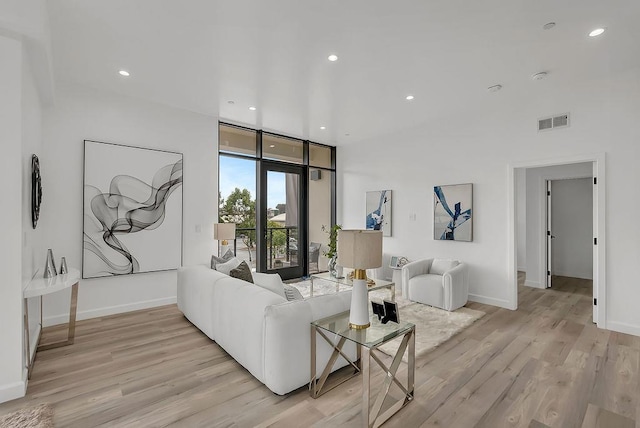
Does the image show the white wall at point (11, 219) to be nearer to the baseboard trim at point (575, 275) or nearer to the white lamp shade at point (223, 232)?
the white lamp shade at point (223, 232)

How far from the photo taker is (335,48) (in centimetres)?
305

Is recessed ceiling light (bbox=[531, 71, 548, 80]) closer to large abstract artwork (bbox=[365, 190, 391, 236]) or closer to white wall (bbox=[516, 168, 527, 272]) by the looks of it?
white wall (bbox=[516, 168, 527, 272])

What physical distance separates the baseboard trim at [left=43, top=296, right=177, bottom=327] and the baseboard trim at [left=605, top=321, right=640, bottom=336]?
5798 mm

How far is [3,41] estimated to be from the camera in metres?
2.27

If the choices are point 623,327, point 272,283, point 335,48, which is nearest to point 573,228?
point 623,327

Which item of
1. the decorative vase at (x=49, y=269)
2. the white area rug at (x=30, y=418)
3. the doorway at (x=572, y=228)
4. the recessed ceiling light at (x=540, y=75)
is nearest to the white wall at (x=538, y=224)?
the doorway at (x=572, y=228)

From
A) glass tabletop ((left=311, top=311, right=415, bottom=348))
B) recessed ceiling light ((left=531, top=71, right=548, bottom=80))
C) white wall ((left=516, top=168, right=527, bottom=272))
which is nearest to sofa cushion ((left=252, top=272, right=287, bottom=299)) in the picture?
glass tabletop ((left=311, top=311, right=415, bottom=348))

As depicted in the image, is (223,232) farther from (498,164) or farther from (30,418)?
(498,164)

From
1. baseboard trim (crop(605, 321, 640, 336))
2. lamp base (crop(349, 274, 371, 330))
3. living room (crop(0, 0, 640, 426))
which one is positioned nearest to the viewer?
lamp base (crop(349, 274, 371, 330))

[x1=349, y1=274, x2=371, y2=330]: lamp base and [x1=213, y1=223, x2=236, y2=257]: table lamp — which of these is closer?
[x1=349, y1=274, x2=371, y2=330]: lamp base

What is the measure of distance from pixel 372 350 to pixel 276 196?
4493 mm

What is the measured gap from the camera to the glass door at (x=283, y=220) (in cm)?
597


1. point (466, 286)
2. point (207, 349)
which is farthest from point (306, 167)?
point (207, 349)

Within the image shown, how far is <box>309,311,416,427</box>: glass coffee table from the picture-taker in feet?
6.36
